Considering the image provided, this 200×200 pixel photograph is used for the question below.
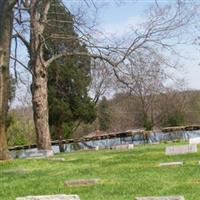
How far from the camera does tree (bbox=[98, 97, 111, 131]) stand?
53.2 metres

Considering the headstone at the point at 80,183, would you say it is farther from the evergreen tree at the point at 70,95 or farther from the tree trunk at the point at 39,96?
the evergreen tree at the point at 70,95

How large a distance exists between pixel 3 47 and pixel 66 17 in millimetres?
6631

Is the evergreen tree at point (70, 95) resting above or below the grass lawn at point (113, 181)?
above

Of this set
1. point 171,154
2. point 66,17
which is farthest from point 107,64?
point 171,154

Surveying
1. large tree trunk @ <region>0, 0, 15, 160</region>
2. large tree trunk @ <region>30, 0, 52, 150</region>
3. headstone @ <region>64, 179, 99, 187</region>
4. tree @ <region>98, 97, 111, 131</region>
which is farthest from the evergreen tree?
headstone @ <region>64, 179, 99, 187</region>

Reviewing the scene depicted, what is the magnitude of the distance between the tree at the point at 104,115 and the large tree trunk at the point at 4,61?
3464 centimetres

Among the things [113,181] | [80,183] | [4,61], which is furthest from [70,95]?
[80,183]

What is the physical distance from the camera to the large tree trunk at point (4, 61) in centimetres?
1708

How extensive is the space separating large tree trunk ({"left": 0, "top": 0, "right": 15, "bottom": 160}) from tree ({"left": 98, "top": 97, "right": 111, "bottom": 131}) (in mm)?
34645

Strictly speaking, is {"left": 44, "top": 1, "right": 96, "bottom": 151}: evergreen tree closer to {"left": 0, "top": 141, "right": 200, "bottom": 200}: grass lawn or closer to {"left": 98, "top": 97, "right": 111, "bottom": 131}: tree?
{"left": 98, "top": 97, "right": 111, "bottom": 131}: tree

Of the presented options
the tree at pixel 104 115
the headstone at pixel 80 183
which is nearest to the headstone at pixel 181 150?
the headstone at pixel 80 183

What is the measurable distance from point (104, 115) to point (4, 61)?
37.8 metres

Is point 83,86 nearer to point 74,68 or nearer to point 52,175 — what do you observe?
point 74,68

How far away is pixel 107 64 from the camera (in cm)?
2467
